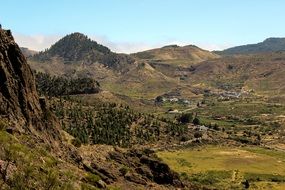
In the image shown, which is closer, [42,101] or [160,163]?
[42,101]

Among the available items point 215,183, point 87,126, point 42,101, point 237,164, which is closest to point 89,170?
point 42,101

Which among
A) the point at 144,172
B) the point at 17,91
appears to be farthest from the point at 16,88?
the point at 144,172

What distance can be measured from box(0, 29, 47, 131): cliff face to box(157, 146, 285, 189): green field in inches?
2691

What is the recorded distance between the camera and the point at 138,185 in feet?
232

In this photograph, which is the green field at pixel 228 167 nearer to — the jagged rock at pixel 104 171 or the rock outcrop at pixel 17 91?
the jagged rock at pixel 104 171

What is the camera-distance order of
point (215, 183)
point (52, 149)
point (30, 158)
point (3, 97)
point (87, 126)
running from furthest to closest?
point (87, 126) → point (215, 183) → point (52, 149) → point (3, 97) → point (30, 158)

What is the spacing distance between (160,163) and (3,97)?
33.7 meters

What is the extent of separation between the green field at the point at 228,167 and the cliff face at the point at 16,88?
224 feet

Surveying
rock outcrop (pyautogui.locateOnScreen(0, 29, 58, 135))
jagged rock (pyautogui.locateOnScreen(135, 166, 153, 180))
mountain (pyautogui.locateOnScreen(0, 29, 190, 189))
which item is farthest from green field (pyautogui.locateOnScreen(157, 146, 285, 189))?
rock outcrop (pyautogui.locateOnScreen(0, 29, 58, 135))

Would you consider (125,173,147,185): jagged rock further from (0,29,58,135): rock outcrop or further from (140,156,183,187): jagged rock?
(0,29,58,135): rock outcrop

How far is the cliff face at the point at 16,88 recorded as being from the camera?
59.6 metres

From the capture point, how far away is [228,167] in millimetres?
163000

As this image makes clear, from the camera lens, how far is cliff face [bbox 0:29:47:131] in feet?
195

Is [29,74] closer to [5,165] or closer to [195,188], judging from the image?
[5,165]
